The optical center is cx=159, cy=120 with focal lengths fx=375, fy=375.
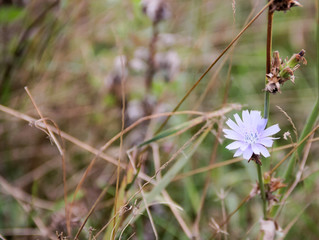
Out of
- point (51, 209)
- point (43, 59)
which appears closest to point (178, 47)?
point (43, 59)

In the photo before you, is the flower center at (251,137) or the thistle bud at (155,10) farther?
the thistle bud at (155,10)

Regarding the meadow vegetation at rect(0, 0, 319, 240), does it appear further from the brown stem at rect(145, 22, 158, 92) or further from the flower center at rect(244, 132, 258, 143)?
the flower center at rect(244, 132, 258, 143)

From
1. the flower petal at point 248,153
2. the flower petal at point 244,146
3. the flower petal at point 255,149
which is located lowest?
the flower petal at point 248,153

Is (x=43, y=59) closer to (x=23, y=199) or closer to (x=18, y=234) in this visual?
(x=23, y=199)

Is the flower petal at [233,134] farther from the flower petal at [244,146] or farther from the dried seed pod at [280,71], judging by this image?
the dried seed pod at [280,71]

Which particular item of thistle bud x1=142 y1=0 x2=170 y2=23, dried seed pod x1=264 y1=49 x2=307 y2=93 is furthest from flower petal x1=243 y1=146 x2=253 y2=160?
thistle bud x1=142 y1=0 x2=170 y2=23

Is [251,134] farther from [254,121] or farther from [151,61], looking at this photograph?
[151,61]

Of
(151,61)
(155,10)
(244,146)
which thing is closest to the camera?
(244,146)

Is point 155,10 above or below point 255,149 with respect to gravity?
above

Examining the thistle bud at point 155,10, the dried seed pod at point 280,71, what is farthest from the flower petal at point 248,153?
the thistle bud at point 155,10

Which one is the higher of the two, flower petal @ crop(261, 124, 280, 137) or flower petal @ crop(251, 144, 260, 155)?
flower petal @ crop(261, 124, 280, 137)

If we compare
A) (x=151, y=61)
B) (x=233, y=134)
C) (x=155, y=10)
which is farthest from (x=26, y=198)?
(x=233, y=134)

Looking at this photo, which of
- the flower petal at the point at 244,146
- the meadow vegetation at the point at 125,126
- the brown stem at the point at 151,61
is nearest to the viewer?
the flower petal at the point at 244,146
